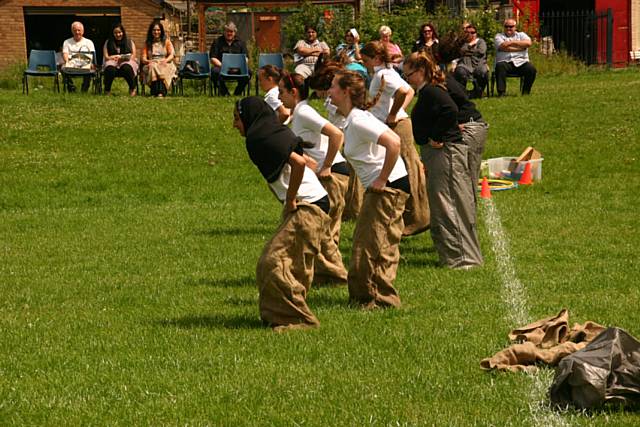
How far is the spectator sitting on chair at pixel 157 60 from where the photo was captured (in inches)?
1002

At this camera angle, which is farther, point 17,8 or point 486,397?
point 17,8

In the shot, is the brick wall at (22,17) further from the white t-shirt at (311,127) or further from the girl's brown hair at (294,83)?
the girl's brown hair at (294,83)

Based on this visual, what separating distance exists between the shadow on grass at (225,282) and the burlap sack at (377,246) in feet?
5.56

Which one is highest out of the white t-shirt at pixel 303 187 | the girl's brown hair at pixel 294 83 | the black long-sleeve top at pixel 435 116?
the girl's brown hair at pixel 294 83

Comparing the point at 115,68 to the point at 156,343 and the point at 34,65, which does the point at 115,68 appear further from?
the point at 156,343

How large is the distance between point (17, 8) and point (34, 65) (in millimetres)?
12852

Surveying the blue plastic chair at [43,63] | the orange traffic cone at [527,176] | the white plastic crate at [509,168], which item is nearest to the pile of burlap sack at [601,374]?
the orange traffic cone at [527,176]

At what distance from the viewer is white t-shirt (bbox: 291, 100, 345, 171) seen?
33.6 ft

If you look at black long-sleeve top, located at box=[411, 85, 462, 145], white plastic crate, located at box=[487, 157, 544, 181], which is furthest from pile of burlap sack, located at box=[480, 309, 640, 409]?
white plastic crate, located at box=[487, 157, 544, 181]

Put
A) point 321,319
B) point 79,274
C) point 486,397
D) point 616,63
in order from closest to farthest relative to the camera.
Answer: point 486,397, point 321,319, point 79,274, point 616,63

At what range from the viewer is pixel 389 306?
962 cm

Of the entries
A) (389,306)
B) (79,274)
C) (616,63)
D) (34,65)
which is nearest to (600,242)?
(389,306)

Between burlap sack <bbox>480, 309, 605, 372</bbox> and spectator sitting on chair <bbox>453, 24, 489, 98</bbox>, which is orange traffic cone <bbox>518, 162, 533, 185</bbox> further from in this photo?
burlap sack <bbox>480, 309, 605, 372</bbox>

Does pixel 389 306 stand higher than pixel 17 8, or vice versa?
pixel 17 8
